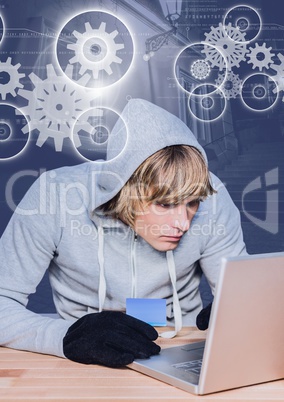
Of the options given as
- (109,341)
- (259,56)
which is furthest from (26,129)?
(109,341)

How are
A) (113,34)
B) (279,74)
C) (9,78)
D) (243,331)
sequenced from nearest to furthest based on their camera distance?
(243,331), (113,34), (9,78), (279,74)

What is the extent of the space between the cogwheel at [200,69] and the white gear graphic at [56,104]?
53 cm

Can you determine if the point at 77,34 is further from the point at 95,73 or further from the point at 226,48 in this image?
the point at 226,48

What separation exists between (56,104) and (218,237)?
1810mm

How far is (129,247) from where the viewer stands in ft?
5.21

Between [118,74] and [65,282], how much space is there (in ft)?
6.09

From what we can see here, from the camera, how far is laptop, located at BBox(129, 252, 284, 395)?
89 cm

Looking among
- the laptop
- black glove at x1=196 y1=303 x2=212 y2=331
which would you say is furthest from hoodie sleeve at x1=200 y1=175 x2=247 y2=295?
the laptop

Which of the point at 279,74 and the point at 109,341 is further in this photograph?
the point at 279,74

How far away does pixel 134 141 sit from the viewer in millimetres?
1427

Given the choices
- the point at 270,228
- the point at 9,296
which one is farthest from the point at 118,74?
the point at 9,296

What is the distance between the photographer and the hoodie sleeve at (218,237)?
65.4 inches

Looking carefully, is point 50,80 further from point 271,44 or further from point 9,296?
point 9,296

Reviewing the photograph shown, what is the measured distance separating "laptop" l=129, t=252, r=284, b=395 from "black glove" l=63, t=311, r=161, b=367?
0.09 meters
